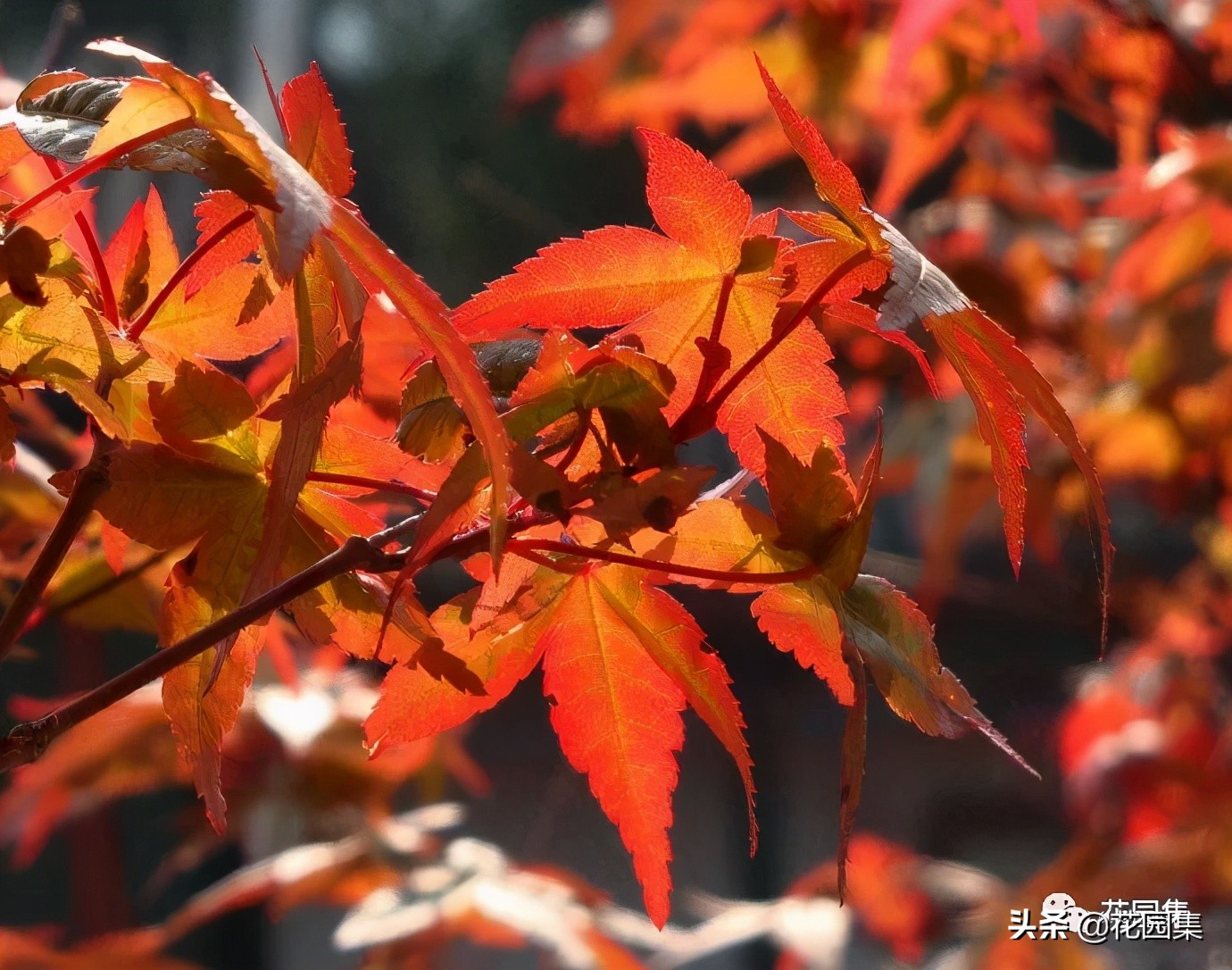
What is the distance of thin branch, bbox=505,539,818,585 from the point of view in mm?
176

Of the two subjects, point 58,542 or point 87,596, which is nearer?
point 58,542

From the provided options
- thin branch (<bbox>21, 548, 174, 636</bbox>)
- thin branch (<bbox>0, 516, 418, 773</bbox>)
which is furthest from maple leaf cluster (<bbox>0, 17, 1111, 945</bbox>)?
thin branch (<bbox>21, 548, 174, 636</bbox>)

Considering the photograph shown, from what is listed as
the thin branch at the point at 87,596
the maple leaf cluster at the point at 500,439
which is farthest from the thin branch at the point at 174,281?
the thin branch at the point at 87,596

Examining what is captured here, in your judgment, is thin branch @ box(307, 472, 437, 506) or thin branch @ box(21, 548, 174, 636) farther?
thin branch @ box(21, 548, 174, 636)

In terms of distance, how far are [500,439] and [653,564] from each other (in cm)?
5

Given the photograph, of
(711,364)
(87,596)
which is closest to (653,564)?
(711,364)

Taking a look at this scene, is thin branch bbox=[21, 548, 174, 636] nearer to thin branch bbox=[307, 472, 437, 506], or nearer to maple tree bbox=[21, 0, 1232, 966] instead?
maple tree bbox=[21, 0, 1232, 966]

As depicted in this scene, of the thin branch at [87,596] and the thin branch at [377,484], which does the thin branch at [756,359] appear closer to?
the thin branch at [377,484]

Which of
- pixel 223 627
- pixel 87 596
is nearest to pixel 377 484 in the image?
pixel 223 627

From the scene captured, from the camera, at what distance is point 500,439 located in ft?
0.47

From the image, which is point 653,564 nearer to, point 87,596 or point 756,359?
point 756,359

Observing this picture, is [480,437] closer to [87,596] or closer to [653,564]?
[653,564]

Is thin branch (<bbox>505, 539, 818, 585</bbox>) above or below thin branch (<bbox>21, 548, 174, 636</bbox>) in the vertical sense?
above

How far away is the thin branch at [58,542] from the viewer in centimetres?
18
